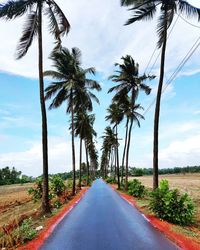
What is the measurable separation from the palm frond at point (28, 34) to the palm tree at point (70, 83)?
29.7 feet

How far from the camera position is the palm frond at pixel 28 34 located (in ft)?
54.4

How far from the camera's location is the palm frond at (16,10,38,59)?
1658 cm

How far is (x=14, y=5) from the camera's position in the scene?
15688 millimetres

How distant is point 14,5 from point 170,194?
422 inches

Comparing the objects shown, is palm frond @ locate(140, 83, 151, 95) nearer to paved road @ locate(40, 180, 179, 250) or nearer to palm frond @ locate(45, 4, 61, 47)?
palm frond @ locate(45, 4, 61, 47)

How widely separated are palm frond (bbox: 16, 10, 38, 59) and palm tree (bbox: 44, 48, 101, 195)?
29.7 feet

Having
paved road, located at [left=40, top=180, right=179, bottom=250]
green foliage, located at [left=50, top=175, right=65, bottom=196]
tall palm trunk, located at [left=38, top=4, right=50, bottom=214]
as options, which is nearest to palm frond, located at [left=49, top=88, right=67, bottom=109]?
green foliage, located at [left=50, top=175, right=65, bottom=196]

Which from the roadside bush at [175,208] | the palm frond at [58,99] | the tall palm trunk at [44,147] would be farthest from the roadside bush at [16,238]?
the palm frond at [58,99]

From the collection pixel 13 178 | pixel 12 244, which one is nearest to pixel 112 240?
pixel 12 244

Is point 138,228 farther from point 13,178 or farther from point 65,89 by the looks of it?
point 13,178

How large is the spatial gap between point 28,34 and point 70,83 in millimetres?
12001

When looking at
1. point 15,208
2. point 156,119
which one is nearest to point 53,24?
point 156,119

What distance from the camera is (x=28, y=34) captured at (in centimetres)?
1670

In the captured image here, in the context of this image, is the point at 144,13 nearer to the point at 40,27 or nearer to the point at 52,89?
the point at 40,27
